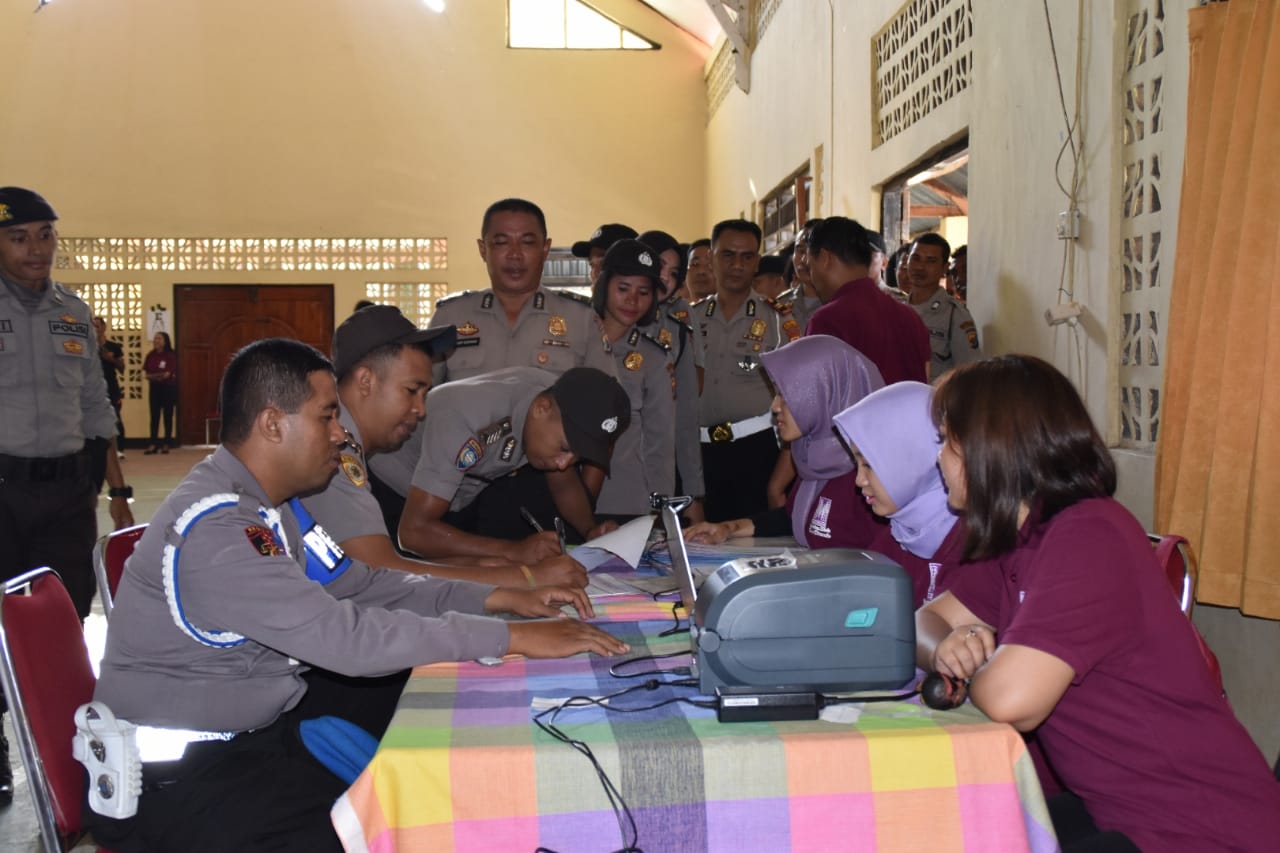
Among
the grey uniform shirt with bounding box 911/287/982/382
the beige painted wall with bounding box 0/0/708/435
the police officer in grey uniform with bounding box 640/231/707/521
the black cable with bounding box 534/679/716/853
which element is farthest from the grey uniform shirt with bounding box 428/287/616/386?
the beige painted wall with bounding box 0/0/708/435

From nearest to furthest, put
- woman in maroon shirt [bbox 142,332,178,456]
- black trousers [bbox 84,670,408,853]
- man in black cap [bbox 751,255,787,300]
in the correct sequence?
1. black trousers [bbox 84,670,408,853]
2. man in black cap [bbox 751,255,787,300]
3. woman in maroon shirt [bbox 142,332,178,456]

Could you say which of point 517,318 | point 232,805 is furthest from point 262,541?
point 517,318

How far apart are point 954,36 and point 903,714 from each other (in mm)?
3755

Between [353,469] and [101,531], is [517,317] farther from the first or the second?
[101,531]

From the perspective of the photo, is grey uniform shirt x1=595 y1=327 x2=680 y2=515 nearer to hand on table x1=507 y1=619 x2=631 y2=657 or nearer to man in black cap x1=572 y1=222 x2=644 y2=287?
man in black cap x1=572 y1=222 x2=644 y2=287

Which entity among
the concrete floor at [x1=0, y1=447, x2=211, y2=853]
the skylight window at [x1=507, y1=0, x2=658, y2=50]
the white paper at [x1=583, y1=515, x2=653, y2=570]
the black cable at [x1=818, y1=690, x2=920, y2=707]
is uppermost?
the skylight window at [x1=507, y1=0, x2=658, y2=50]

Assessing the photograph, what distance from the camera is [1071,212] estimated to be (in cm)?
318

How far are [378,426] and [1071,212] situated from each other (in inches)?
82.2

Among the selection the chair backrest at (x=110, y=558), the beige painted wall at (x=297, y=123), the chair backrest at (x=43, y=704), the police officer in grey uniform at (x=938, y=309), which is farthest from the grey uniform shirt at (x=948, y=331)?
the beige painted wall at (x=297, y=123)

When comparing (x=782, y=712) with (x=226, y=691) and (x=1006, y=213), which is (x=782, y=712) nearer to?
(x=226, y=691)

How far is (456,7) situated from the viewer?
1228 cm

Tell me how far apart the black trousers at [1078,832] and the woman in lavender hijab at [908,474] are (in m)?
0.42

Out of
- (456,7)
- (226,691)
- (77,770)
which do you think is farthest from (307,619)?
(456,7)

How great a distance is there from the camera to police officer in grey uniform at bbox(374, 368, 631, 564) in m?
2.46
